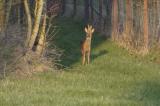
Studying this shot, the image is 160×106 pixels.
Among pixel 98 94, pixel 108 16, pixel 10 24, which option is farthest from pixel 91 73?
pixel 108 16

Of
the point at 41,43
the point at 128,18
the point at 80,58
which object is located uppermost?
the point at 128,18

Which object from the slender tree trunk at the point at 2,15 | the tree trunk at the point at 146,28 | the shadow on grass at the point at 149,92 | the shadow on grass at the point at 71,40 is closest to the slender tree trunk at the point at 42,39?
the slender tree trunk at the point at 2,15

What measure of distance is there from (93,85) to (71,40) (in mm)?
13018

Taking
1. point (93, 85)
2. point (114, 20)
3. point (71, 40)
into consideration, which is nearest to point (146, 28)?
point (114, 20)

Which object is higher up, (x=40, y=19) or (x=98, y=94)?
(x=40, y=19)

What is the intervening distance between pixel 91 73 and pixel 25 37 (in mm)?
2363

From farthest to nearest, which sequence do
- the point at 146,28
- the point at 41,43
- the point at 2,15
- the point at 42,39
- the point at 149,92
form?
the point at 146,28
the point at 42,39
the point at 41,43
the point at 2,15
the point at 149,92

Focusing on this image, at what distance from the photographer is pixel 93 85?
629 inches

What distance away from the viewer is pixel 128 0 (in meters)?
26.5

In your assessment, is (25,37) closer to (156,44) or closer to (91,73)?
(91,73)

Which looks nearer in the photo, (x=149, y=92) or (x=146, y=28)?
(x=149, y=92)

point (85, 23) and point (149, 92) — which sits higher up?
point (85, 23)

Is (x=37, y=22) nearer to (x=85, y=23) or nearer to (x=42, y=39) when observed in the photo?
(x=42, y=39)

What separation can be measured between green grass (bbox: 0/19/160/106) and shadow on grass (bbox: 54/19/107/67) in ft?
0.27
